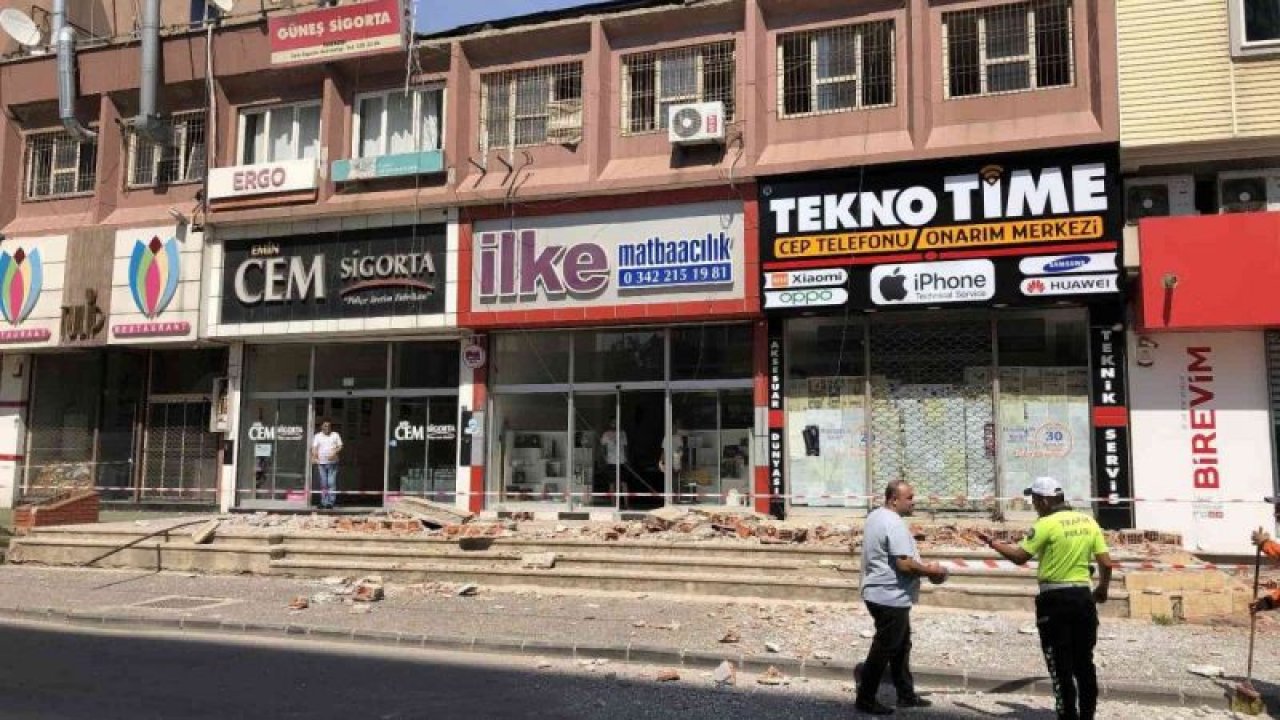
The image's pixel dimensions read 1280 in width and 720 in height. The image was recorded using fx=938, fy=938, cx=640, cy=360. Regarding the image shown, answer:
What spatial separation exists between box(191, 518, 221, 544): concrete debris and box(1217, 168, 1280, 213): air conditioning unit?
16654 mm

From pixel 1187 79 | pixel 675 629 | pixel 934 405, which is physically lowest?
pixel 675 629

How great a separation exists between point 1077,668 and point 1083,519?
96cm

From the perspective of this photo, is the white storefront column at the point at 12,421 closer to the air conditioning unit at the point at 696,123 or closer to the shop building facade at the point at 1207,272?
the air conditioning unit at the point at 696,123

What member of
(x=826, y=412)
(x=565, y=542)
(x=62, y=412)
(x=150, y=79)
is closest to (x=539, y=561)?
(x=565, y=542)

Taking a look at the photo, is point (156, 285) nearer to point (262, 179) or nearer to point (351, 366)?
point (262, 179)

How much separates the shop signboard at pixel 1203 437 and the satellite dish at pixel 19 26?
2382cm

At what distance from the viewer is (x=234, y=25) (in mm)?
19922

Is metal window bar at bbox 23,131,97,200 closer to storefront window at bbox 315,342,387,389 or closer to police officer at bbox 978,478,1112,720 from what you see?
storefront window at bbox 315,342,387,389

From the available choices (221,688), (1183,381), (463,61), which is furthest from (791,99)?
(221,688)

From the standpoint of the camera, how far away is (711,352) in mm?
16922

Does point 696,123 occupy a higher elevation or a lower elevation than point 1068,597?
higher

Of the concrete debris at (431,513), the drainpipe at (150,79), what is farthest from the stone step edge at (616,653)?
the drainpipe at (150,79)

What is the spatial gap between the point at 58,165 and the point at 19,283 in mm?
2929

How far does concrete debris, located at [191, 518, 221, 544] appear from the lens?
15093 millimetres
